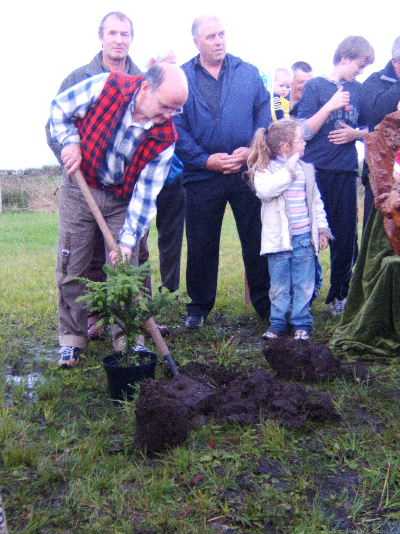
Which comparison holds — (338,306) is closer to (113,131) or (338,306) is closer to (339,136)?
(339,136)

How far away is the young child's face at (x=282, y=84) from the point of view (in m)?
8.65

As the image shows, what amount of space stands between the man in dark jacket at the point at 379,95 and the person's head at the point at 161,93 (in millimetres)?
2185

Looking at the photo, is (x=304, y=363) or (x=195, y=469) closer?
(x=195, y=469)

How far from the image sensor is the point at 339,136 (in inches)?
214

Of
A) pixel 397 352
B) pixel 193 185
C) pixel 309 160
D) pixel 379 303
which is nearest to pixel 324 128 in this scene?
pixel 309 160

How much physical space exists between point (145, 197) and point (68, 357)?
3.87ft

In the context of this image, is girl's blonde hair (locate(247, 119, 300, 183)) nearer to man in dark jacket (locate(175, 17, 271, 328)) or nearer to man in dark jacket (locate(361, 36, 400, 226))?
man in dark jacket (locate(175, 17, 271, 328))

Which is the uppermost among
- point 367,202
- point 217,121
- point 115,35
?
point 115,35

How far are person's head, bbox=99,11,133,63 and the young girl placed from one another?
1.13 metres

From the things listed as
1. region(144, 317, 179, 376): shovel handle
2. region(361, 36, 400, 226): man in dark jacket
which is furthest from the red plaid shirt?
region(361, 36, 400, 226): man in dark jacket

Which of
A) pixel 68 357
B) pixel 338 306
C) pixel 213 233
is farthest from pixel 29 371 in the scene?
pixel 338 306

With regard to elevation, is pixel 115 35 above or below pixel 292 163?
above

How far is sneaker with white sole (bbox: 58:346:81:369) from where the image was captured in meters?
4.48

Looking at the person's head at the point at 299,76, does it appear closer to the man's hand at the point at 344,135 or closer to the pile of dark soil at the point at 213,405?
the man's hand at the point at 344,135
